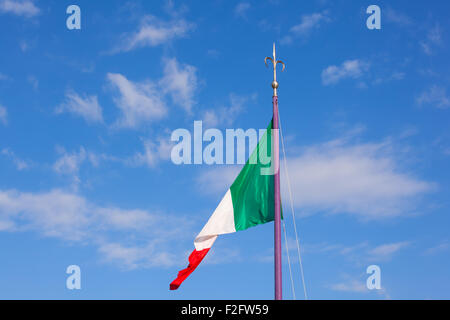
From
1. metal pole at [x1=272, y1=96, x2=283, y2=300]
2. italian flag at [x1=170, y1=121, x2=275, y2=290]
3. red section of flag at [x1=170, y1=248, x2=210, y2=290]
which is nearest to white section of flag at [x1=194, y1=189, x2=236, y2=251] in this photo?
italian flag at [x1=170, y1=121, x2=275, y2=290]

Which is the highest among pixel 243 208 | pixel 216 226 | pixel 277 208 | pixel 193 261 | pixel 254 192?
pixel 254 192

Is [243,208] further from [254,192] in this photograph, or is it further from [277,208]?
[277,208]

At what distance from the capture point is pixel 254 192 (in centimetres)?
2583

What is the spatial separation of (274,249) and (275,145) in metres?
4.66

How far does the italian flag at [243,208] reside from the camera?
25594 millimetres

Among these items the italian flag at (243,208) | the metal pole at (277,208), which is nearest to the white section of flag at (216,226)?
the italian flag at (243,208)

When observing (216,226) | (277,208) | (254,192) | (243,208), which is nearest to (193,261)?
(216,226)

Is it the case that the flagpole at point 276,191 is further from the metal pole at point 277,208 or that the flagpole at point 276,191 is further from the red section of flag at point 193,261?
the red section of flag at point 193,261

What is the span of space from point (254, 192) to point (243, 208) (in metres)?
0.88
